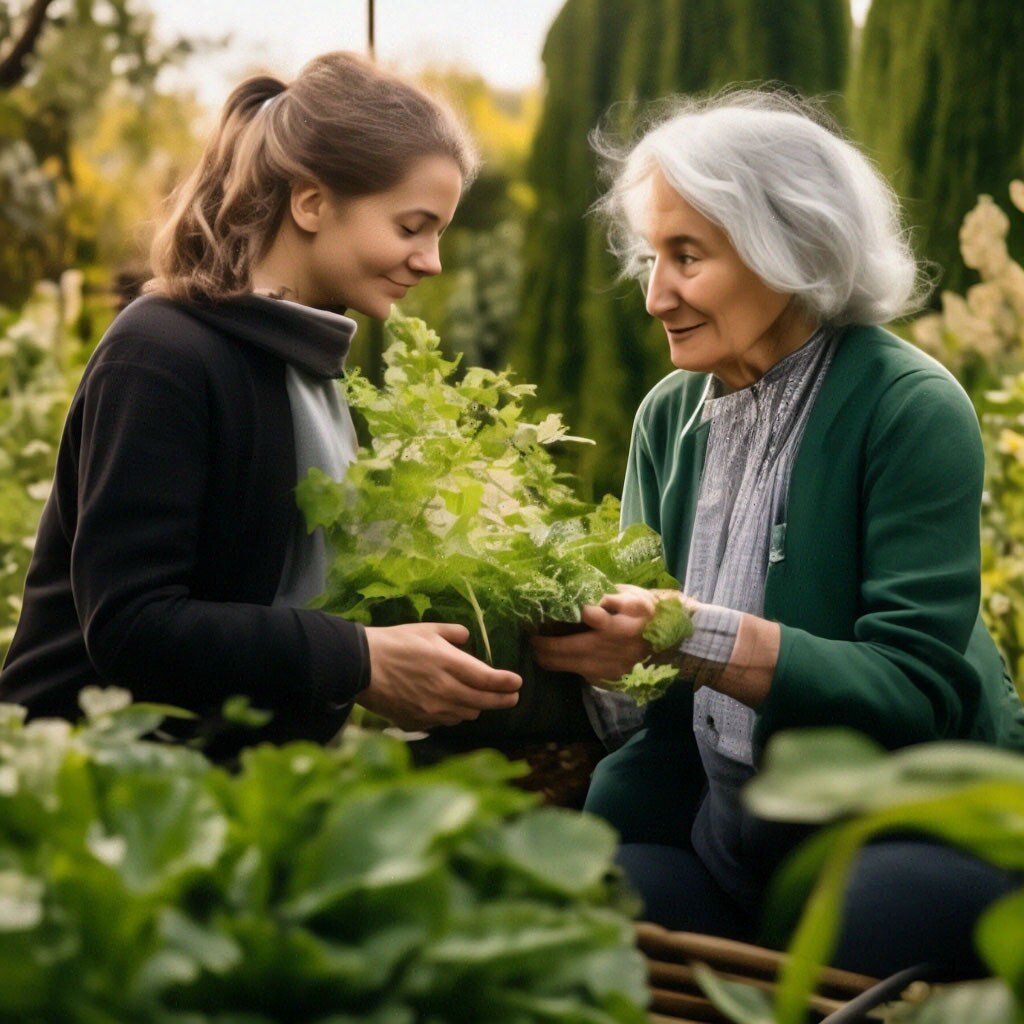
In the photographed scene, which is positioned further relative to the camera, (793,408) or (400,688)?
(793,408)

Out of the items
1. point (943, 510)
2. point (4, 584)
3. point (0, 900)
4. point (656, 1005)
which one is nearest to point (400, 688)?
point (656, 1005)

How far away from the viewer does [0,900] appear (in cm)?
65

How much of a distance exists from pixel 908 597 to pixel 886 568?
46 millimetres

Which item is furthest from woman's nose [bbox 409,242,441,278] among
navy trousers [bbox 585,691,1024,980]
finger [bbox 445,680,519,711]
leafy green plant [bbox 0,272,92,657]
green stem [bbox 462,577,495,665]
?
leafy green plant [bbox 0,272,92,657]

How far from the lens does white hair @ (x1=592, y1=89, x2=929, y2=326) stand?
1.92 m

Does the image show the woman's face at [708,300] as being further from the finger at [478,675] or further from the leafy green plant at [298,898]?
the leafy green plant at [298,898]

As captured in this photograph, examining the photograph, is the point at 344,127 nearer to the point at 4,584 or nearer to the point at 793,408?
the point at 793,408

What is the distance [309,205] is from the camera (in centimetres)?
176

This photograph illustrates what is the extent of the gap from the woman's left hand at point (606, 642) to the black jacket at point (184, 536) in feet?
0.87

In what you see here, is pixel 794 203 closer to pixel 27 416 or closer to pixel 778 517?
pixel 778 517

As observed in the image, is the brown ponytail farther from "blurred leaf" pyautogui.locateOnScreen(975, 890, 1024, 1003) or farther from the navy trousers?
"blurred leaf" pyautogui.locateOnScreen(975, 890, 1024, 1003)

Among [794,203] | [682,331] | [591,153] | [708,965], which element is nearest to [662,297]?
[682,331]

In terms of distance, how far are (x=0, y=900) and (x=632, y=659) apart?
1.07 meters

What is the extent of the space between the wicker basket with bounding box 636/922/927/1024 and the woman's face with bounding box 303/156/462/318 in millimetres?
871
